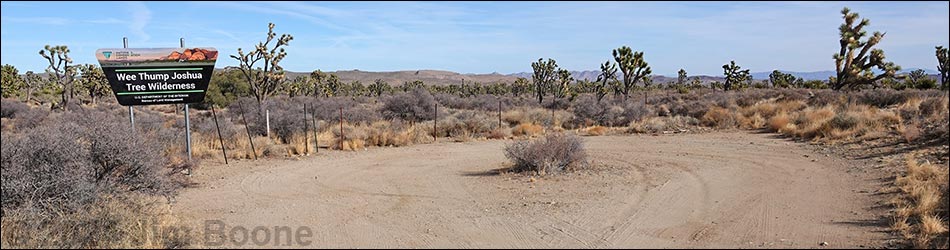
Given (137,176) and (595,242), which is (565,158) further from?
(137,176)

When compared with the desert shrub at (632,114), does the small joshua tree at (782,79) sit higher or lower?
higher

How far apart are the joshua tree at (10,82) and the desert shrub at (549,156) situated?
1203 inches

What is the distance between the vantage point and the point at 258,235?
7887mm

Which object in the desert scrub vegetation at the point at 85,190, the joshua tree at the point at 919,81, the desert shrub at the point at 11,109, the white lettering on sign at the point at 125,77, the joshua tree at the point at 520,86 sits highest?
the joshua tree at the point at 520,86

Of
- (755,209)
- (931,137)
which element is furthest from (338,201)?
(931,137)

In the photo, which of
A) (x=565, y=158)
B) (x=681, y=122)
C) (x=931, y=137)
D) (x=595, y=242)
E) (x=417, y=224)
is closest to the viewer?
(x=595, y=242)

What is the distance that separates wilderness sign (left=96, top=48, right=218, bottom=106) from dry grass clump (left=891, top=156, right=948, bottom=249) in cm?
→ 1322

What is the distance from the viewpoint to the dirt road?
7637 millimetres

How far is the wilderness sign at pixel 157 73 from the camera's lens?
13.2 metres

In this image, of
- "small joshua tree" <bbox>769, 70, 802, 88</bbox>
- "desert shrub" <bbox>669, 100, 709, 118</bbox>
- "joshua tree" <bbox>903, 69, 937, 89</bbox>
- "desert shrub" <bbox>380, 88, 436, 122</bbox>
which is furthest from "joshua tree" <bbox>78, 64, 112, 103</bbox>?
"small joshua tree" <bbox>769, 70, 802, 88</bbox>

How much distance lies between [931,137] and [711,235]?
36.3 ft

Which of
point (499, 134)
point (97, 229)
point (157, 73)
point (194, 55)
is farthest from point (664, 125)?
point (97, 229)

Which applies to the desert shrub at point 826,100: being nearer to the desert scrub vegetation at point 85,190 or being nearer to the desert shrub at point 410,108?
the desert shrub at point 410,108

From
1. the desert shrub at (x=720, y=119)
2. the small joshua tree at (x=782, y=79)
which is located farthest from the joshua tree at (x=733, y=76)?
the desert shrub at (x=720, y=119)
